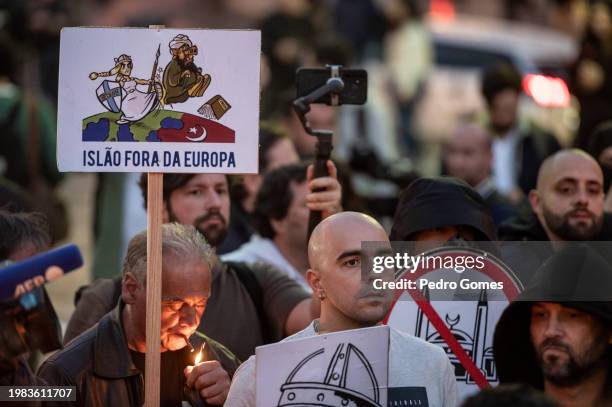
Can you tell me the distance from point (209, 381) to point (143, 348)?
1.02 feet

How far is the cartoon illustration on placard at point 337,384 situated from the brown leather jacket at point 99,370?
0.64 metres

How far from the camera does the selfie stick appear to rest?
6504 millimetres

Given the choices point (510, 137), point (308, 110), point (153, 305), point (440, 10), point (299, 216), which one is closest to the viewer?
point (153, 305)

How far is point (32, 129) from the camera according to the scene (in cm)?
1006

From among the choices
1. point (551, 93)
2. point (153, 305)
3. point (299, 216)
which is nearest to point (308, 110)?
point (153, 305)

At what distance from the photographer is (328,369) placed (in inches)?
211

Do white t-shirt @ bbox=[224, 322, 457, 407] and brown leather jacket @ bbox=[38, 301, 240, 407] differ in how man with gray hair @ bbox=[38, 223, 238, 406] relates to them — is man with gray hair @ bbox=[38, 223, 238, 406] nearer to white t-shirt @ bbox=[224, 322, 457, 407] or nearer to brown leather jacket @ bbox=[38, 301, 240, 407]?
brown leather jacket @ bbox=[38, 301, 240, 407]

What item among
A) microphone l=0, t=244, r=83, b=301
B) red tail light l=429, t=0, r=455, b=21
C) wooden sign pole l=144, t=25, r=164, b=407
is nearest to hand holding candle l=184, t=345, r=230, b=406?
wooden sign pole l=144, t=25, r=164, b=407

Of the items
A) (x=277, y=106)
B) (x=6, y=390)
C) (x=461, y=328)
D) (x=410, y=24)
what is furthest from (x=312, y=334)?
(x=410, y=24)

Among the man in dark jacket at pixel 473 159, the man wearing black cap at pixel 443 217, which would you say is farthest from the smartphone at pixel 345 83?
the man in dark jacket at pixel 473 159

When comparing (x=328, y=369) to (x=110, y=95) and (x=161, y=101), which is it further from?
(x=110, y=95)

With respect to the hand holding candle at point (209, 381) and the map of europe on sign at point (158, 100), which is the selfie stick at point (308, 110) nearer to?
the map of europe on sign at point (158, 100)

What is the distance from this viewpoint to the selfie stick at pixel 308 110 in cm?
650

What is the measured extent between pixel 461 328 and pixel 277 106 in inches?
256
